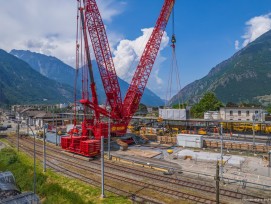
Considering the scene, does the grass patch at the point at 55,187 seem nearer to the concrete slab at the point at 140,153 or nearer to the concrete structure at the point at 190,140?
the concrete slab at the point at 140,153

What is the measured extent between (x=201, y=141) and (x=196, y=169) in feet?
55.2

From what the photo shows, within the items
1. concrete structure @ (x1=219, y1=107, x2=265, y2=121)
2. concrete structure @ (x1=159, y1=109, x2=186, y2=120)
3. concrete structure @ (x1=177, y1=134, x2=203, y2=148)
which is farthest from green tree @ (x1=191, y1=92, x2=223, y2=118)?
concrete structure @ (x1=177, y1=134, x2=203, y2=148)

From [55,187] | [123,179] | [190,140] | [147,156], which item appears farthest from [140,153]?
[55,187]

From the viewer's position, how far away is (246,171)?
3192 centimetres

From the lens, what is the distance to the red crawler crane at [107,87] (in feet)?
163

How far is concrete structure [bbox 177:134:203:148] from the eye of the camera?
49.2m

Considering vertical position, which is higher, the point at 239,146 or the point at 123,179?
the point at 239,146

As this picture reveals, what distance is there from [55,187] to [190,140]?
3149cm

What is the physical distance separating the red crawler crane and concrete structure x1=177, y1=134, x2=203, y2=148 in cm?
1339

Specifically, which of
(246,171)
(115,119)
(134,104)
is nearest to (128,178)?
(246,171)

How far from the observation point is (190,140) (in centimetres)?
5050

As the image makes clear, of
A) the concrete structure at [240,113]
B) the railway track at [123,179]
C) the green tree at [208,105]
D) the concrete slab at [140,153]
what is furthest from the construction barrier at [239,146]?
the green tree at [208,105]

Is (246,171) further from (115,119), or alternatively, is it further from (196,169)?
(115,119)

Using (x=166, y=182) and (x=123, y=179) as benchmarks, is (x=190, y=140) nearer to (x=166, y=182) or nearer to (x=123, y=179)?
(x=166, y=182)
